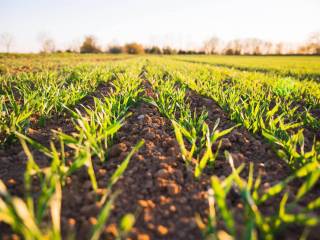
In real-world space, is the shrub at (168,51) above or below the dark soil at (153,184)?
above

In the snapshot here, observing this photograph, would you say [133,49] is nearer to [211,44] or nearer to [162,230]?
[211,44]

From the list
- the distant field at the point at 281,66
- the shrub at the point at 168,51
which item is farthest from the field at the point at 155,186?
the shrub at the point at 168,51

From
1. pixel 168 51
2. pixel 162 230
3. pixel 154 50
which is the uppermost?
pixel 154 50

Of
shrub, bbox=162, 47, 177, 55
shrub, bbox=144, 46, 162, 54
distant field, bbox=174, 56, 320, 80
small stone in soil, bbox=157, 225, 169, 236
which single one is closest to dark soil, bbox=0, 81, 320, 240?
small stone in soil, bbox=157, 225, 169, 236

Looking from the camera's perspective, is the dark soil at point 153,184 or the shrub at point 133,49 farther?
the shrub at point 133,49

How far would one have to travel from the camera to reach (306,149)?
1957mm

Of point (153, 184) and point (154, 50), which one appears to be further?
point (154, 50)

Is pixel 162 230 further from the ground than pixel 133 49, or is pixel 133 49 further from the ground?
pixel 133 49

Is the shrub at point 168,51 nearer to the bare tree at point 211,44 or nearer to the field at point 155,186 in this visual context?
the bare tree at point 211,44

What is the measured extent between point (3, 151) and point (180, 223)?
140 centimetres

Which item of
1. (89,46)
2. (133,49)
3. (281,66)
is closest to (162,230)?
(281,66)

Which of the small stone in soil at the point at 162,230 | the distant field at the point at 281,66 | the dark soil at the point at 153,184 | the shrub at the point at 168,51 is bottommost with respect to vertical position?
the small stone in soil at the point at 162,230

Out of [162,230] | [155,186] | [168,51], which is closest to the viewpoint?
[162,230]

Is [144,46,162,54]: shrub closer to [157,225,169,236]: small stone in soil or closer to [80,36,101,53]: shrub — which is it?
[80,36,101,53]: shrub
